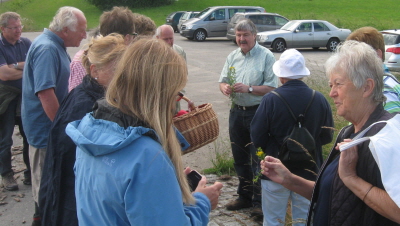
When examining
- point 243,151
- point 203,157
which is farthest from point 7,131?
point 243,151

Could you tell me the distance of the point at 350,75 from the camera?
7.16 feet

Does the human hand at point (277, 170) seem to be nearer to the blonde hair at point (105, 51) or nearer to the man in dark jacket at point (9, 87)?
the blonde hair at point (105, 51)

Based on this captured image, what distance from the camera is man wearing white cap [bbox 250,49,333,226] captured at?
353 cm

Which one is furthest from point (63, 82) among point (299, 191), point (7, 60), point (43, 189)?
point (299, 191)

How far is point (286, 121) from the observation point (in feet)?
11.6

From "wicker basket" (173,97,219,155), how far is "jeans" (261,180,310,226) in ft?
2.30

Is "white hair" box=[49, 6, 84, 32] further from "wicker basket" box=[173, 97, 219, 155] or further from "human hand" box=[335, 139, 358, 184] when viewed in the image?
"human hand" box=[335, 139, 358, 184]

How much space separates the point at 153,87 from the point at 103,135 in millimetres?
277

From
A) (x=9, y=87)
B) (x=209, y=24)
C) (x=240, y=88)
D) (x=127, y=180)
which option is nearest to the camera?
(x=127, y=180)

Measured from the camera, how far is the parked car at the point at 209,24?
24.9m

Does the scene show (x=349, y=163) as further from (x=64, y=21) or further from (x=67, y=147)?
(x=64, y=21)

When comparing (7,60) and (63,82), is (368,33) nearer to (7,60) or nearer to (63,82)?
(63,82)

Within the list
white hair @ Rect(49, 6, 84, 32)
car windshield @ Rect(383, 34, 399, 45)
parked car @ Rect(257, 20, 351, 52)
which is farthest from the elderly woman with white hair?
parked car @ Rect(257, 20, 351, 52)

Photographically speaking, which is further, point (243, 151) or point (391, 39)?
point (391, 39)
